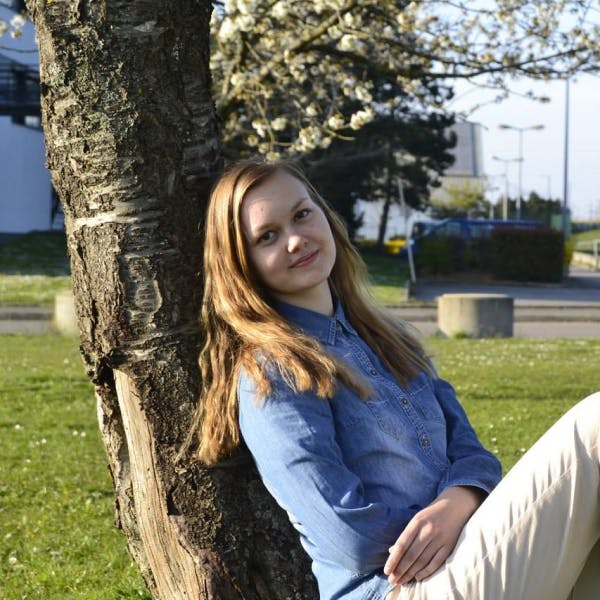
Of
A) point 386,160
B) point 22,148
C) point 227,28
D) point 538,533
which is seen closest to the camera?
point 538,533

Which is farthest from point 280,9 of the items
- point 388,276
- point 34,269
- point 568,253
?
point 568,253

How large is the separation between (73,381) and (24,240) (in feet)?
93.2

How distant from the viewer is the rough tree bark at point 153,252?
3.39 meters

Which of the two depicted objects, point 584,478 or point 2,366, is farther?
point 2,366

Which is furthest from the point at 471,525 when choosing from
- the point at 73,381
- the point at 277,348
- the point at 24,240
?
the point at 24,240

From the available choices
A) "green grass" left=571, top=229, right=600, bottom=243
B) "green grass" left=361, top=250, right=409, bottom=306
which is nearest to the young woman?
"green grass" left=361, top=250, right=409, bottom=306

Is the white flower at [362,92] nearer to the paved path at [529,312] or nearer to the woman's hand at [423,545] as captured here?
the paved path at [529,312]

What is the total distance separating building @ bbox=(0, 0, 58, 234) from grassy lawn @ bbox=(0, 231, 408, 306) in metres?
1.80

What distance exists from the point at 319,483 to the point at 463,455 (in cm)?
61

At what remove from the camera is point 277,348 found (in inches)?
119

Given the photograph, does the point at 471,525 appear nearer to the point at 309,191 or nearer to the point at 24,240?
the point at 309,191

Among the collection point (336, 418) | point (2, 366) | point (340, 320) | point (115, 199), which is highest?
point (115, 199)

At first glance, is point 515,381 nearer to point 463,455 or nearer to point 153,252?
point 463,455

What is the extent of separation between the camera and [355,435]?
118 inches
